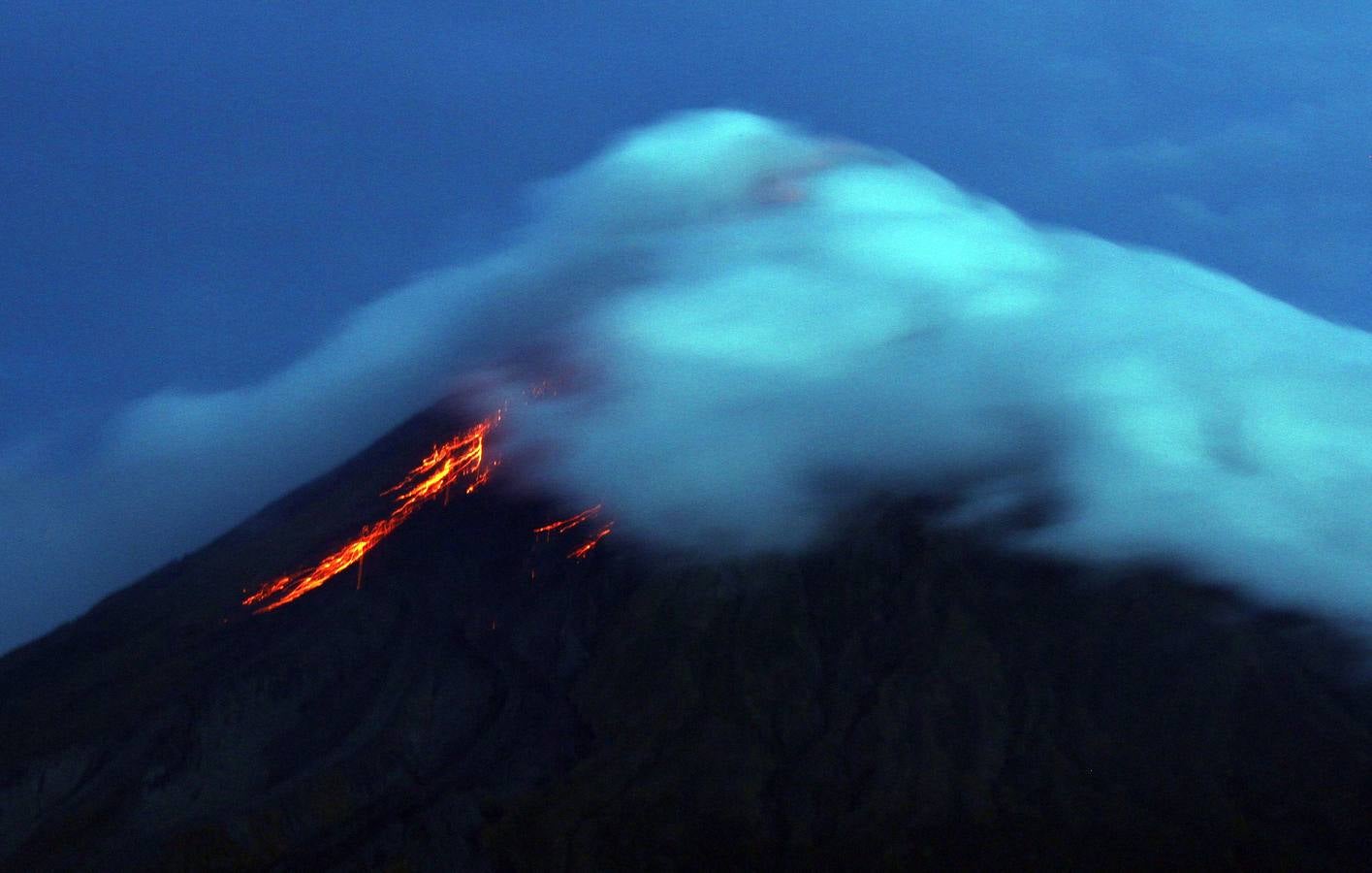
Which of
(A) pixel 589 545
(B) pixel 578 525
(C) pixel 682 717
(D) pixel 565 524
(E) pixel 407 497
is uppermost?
(E) pixel 407 497

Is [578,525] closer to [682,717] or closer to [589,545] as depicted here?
[589,545]

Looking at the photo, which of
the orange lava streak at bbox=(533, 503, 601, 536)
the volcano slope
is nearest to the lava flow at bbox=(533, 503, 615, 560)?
the orange lava streak at bbox=(533, 503, 601, 536)

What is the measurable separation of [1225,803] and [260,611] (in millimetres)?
34097

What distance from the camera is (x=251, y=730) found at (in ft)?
215

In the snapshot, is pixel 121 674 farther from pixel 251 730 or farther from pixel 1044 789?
pixel 1044 789

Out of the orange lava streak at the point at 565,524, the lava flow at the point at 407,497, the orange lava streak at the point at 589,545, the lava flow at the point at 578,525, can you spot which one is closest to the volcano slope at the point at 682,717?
the orange lava streak at the point at 589,545

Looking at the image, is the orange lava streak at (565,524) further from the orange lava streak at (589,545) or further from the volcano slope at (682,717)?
the orange lava streak at (589,545)

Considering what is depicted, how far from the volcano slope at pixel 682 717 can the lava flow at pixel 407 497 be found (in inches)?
39.5

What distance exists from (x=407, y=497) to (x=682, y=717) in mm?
18596

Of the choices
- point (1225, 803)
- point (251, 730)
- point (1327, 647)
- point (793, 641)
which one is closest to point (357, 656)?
point (251, 730)

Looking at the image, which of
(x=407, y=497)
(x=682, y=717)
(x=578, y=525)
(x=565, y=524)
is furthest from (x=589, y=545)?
(x=682, y=717)

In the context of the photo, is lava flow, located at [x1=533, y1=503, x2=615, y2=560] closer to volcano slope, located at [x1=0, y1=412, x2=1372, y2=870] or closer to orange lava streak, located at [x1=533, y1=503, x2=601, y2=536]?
orange lava streak, located at [x1=533, y1=503, x2=601, y2=536]

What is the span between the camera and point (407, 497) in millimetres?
80438

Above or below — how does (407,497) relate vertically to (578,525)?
above
